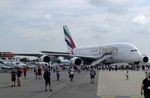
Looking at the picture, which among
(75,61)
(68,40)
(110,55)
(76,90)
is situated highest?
(68,40)

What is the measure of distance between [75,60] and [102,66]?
28.8 feet

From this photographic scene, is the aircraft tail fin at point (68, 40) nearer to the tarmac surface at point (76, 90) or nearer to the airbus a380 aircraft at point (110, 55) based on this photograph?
the airbus a380 aircraft at point (110, 55)

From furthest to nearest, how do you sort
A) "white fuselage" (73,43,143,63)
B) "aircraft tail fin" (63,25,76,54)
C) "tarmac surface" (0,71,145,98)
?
"aircraft tail fin" (63,25,76,54)
"white fuselage" (73,43,143,63)
"tarmac surface" (0,71,145,98)

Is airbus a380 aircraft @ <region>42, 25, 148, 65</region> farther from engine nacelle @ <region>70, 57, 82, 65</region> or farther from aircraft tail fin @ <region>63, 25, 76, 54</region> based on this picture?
aircraft tail fin @ <region>63, 25, 76, 54</region>

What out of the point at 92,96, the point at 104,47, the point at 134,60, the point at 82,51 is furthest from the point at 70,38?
the point at 92,96

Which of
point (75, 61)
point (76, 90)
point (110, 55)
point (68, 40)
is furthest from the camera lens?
point (68, 40)

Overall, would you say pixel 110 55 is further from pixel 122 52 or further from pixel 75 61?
pixel 75 61

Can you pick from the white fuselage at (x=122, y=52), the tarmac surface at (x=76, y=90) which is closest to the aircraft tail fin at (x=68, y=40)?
the white fuselage at (x=122, y=52)

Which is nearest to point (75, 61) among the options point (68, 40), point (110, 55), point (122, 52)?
point (110, 55)

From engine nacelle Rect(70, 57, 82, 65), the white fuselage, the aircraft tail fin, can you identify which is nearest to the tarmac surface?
the white fuselage

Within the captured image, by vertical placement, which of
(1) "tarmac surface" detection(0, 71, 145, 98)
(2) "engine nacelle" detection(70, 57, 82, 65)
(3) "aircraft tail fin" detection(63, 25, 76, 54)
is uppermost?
(3) "aircraft tail fin" detection(63, 25, 76, 54)

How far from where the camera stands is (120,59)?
75375 mm

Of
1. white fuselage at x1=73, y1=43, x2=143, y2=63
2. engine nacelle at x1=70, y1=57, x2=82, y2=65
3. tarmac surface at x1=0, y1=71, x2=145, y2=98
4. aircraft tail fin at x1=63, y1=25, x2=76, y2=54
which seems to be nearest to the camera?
tarmac surface at x1=0, y1=71, x2=145, y2=98

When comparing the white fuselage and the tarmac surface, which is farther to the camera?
the white fuselage
